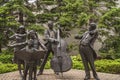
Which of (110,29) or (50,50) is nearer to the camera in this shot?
(50,50)

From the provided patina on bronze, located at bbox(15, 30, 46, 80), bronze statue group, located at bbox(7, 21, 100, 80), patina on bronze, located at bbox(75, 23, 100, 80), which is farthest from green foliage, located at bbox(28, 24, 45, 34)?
patina on bronze, located at bbox(15, 30, 46, 80)

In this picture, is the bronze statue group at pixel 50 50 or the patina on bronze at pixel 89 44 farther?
the patina on bronze at pixel 89 44

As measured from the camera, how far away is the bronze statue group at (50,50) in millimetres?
11773

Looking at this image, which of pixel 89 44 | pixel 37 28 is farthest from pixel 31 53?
pixel 37 28

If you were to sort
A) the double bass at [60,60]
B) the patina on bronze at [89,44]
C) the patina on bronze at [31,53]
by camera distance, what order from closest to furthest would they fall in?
the patina on bronze at [31,53] → the patina on bronze at [89,44] → the double bass at [60,60]

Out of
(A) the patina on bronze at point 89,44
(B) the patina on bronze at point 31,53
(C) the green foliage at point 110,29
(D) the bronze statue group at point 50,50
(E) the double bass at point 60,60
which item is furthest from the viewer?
(C) the green foliage at point 110,29

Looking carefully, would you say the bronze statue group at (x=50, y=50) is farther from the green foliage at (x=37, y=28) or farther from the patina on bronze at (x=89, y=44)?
the green foliage at (x=37, y=28)

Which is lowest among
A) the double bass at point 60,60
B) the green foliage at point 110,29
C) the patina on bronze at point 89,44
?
the green foliage at point 110,29

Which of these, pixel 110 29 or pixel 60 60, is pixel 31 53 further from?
pixel 110 29

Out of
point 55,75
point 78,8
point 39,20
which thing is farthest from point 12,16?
point 55,75

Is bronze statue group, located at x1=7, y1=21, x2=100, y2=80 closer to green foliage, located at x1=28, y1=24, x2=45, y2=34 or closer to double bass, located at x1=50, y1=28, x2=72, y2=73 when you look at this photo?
double bass, located at x1=50, y1=28, x2=72, y2=73

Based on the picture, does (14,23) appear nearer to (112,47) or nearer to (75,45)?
(75,45)

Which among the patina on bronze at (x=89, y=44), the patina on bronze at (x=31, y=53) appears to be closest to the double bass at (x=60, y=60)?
the patina on bronze at (x=89, y=44)

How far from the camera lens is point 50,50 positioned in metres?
13.8
